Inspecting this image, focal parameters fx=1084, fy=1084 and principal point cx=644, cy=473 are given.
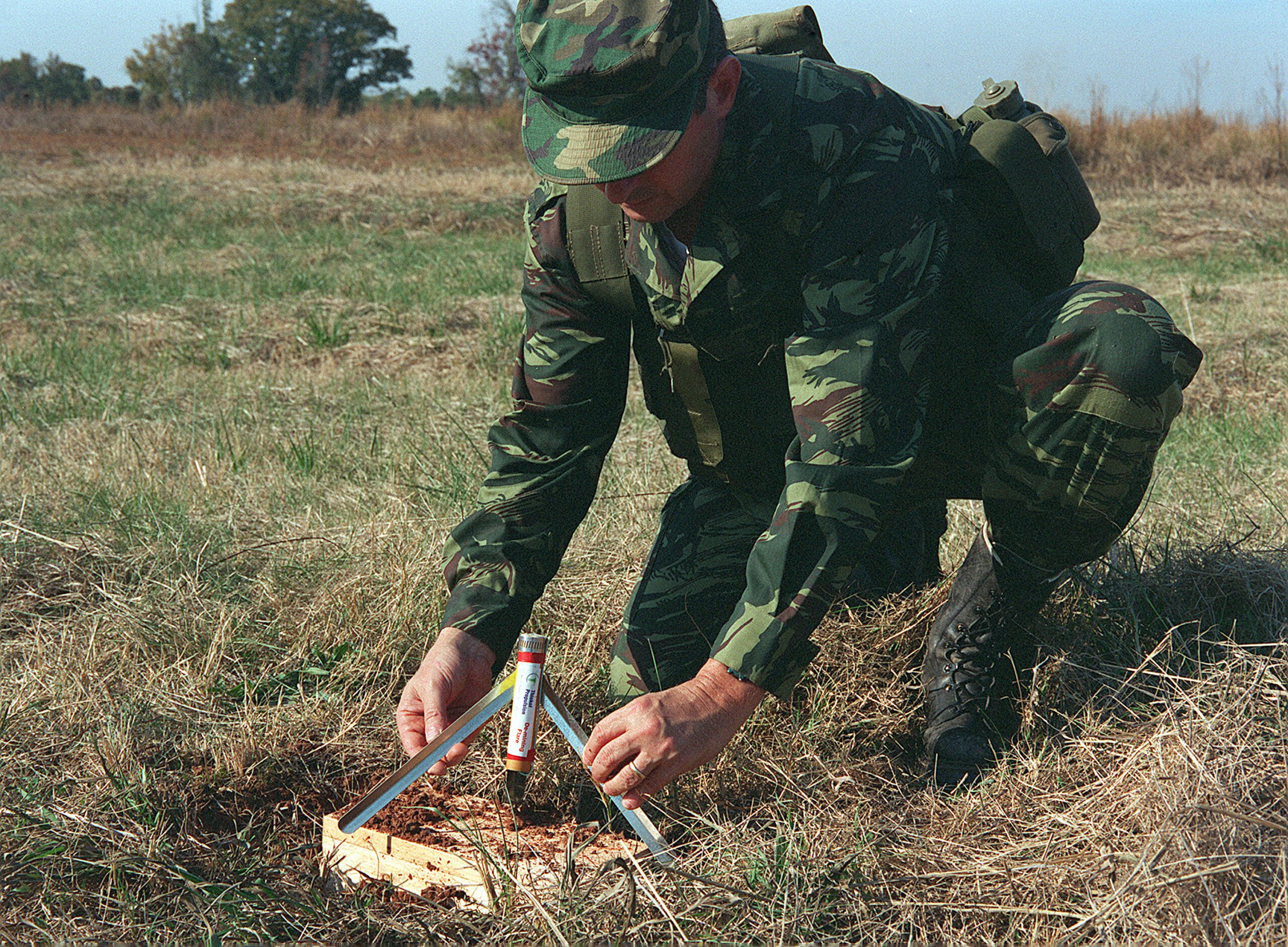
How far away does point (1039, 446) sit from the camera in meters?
2.04

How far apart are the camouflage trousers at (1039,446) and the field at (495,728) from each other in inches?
8.0

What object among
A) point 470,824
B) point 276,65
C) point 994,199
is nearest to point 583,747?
point 470,824

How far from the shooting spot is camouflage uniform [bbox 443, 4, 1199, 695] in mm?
1723

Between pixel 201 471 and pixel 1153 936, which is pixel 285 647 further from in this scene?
pixel 1153 936

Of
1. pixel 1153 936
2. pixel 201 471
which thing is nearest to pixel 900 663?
pixel 1153 936

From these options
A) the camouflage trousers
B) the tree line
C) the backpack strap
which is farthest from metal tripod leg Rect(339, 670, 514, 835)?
the tree line

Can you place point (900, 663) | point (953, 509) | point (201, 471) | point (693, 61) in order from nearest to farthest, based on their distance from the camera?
point (693, 61)
point (900, 663)
point (953, 509)
point (201, 471)

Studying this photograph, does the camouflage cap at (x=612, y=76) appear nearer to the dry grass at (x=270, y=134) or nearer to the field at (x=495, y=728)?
the field at (x=495, y=728)

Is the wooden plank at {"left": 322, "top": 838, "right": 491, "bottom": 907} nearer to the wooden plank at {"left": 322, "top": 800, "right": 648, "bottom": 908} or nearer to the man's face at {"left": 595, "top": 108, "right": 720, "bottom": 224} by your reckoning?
the wooden plank at {"left": 322, "top": 800, "right": 648, "bottom": 908}

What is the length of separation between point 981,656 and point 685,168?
1.15 meters

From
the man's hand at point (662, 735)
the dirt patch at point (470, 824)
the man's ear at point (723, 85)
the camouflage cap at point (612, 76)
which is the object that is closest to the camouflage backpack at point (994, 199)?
the man's ear at point (723, 85)

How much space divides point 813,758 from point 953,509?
143 centimetres

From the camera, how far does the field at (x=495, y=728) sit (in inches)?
66.4

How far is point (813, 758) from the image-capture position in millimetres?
2074
